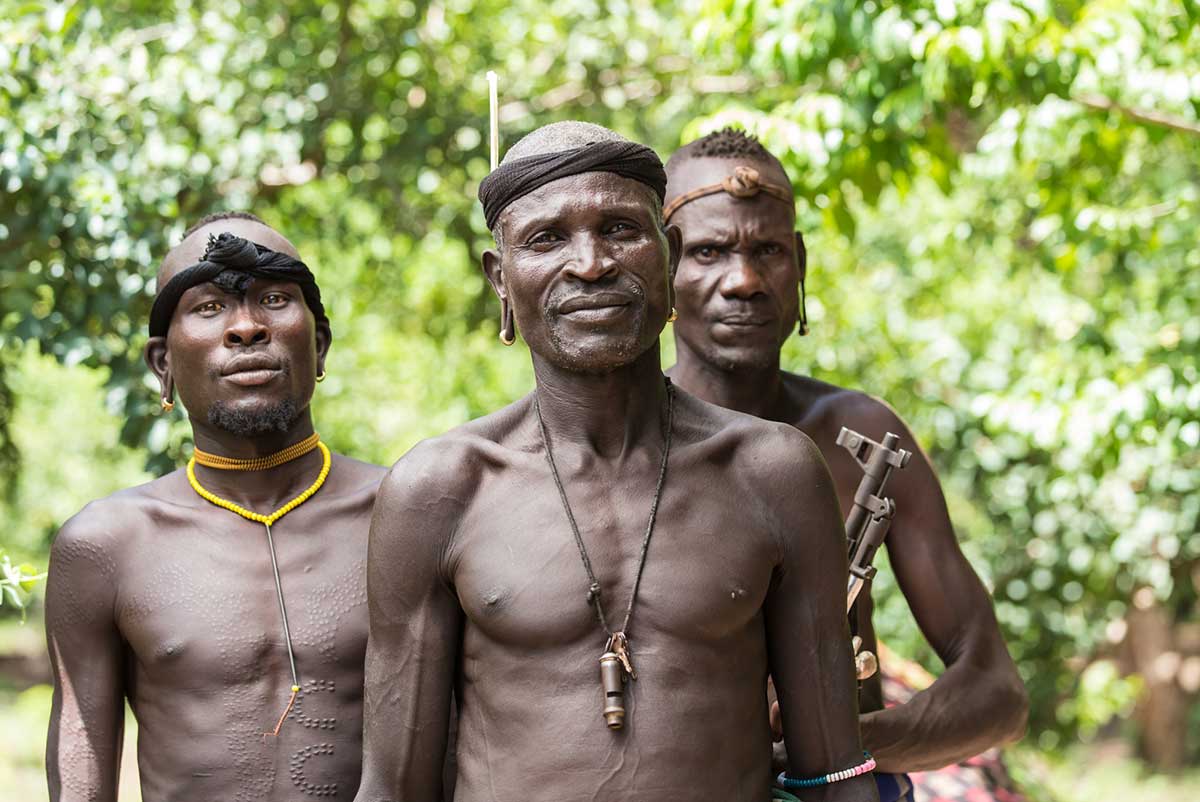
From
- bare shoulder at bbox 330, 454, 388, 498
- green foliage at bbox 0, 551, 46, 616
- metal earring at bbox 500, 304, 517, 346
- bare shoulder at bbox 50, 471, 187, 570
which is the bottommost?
green foliage at bbox 0, 551, 46, 616

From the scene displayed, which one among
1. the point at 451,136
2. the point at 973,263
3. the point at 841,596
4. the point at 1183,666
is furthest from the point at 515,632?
the point at 1183,666

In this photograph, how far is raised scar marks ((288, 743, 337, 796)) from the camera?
131 inches

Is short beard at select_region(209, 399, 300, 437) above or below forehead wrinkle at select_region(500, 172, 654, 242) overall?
below

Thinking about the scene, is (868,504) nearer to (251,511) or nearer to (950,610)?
(950,610)

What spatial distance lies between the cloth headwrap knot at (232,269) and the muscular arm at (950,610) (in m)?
1.50

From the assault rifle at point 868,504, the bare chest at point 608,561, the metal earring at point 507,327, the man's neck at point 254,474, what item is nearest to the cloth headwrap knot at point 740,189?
the assault rifle at point 868,504

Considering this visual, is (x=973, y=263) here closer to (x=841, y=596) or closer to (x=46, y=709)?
(x=841, y=596)

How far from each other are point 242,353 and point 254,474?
0.29m

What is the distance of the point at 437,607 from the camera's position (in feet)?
9.21

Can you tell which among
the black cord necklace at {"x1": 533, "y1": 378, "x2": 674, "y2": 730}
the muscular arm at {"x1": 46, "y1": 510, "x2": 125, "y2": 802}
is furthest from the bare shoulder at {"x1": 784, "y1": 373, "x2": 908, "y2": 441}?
the muscular arm at {"x1": 46, "y1": 510, "x2": 125, "y2": 802}

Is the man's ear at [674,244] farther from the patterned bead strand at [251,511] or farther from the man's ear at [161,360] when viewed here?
the man's ear at [161,360]

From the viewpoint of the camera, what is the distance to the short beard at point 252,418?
351 centimetres

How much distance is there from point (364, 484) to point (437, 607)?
0.91 m

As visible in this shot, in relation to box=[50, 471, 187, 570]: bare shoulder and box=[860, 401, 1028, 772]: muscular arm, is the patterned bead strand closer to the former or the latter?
box=[50, 471, 187, 570]: bare shoulder
